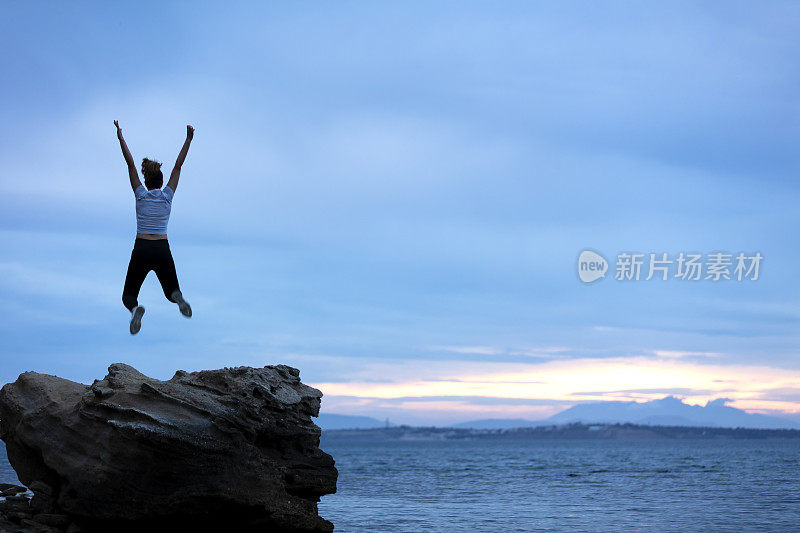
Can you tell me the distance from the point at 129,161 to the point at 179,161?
0.71 m

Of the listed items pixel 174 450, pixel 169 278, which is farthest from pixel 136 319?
pixel 174 450

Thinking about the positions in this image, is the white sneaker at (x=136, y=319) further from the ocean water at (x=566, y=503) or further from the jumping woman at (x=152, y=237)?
the ocean water at (x=566, y=503)

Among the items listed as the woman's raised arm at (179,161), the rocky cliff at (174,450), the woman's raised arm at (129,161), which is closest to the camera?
the woman's raised arm at (129,161)

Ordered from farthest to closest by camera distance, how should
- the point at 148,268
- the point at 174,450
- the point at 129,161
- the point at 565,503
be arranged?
the point at 565,503
the point at 174,450
the point at 148,268
the point at 129,161

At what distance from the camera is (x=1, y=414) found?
2239 centimetres

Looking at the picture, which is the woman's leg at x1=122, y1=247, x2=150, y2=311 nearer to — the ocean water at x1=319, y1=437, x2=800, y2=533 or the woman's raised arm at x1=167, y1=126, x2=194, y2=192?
the woman's raised arm at x1=167, y1=126, x2=194, y2=192

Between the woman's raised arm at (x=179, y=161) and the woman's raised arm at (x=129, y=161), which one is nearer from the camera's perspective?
the woman's raised arm at (x=129, y=161)

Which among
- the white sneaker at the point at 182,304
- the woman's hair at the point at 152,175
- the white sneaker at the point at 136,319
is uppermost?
the woman's hair at the point at 152,175

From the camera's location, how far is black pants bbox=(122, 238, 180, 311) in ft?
38.9

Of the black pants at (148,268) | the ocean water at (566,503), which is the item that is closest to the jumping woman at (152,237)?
the black pants at (148,268)

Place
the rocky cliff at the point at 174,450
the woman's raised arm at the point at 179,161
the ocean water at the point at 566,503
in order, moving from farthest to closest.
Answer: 1. the ocean water at the point at 566,503
2. the rocky cliff at the point at 174,450
3. the woman's raised arm at the point at 179,161

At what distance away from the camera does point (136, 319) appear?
11.8 metres

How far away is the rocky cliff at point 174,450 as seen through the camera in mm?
18312

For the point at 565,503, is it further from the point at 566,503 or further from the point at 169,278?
the point at 169,278
